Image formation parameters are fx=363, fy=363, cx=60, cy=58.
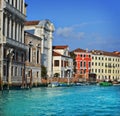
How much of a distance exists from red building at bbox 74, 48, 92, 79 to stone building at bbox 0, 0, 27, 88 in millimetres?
34630

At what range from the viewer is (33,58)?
45.3 m

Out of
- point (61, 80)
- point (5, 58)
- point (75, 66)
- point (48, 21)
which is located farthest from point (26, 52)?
point (75, 66)

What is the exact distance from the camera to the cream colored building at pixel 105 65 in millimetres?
81438

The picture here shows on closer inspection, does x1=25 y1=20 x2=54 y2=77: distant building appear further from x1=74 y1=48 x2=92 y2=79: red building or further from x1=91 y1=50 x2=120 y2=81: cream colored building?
x1=91 y1=50 x2=120 y2=81: cream colored building

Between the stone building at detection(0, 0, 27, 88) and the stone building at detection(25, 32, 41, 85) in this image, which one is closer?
the stone building at detection(0, 0, 27, 88)

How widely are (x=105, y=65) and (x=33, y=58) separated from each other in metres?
41.8

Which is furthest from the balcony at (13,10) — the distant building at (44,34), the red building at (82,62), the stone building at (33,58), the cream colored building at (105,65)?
the cream colored building at (105,65)

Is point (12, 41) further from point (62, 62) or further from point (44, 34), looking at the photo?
point (62, 62)

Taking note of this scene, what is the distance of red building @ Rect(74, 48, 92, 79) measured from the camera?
246 feet

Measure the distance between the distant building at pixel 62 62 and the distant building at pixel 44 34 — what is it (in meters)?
3.61

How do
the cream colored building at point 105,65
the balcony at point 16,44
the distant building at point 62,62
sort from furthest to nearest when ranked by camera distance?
the cream colored building at point 105,65
the distant building at point 62,62
the balcony at point 16,44

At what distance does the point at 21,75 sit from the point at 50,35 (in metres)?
17.4

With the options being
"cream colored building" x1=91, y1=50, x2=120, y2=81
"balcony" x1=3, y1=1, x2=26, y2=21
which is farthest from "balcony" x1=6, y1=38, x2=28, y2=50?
"cream colored building" x1=91, y1=50, x2=120, y2=81

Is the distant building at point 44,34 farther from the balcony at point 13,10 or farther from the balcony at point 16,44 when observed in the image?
the balcony at point 13,10
